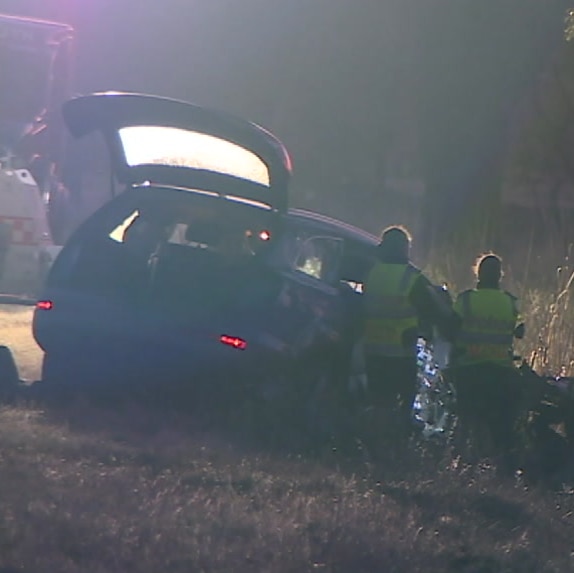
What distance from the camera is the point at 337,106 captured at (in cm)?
2470

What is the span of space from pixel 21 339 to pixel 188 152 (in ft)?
13.1

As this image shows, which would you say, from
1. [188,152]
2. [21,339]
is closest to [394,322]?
[188,152]

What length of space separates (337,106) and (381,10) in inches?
71.6

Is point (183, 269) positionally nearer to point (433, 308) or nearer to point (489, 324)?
point (433, 308)

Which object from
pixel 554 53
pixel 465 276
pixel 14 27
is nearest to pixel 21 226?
pixel 14 27

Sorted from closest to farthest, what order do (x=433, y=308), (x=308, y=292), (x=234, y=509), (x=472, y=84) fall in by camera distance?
1. (x=234, y=509)
2. (x=308, y=292)
3. (x=433, y=308)
4. (x=472, y=84)

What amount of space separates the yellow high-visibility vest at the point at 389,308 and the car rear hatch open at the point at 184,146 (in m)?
0.86

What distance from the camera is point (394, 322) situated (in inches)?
364

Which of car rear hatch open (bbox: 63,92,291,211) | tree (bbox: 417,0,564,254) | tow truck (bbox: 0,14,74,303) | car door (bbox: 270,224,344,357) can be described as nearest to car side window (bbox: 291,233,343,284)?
car door (bbox: 270,224,344,357)

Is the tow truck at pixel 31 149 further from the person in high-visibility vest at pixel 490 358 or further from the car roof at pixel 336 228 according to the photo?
the person in high-visibility vest at pixel 490 358

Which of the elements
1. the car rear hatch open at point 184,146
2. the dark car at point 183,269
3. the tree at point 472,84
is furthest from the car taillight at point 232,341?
the tree at point 472,84

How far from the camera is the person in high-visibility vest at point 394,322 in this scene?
9227 millimetres

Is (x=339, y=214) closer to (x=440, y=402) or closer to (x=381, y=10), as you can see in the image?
(x=381, y=10)

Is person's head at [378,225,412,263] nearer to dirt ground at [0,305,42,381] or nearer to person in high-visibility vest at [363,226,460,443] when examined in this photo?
person in high-visibility vest at [363,226,460,443]
